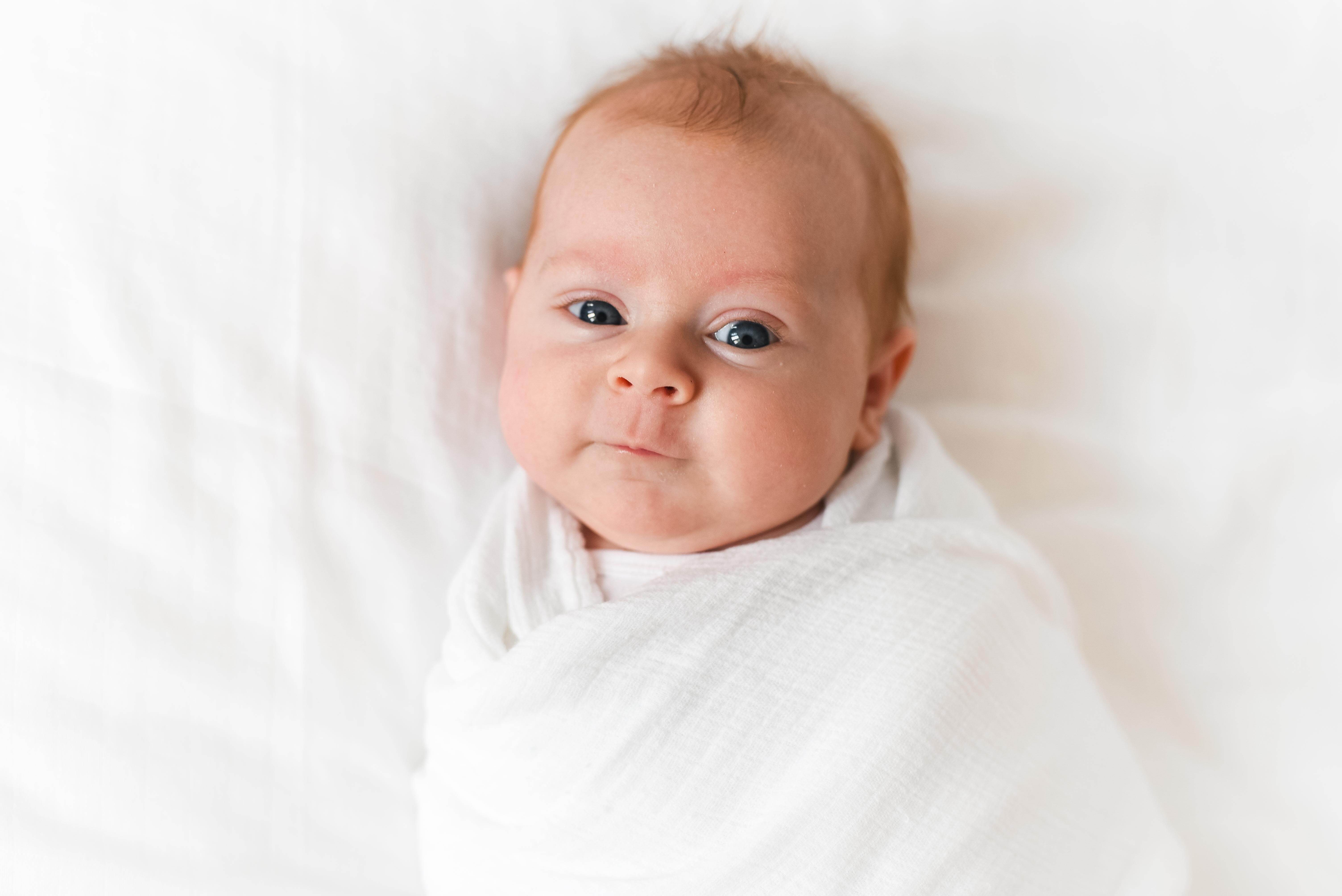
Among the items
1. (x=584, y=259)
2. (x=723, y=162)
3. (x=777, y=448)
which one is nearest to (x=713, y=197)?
(x=723, y=162)

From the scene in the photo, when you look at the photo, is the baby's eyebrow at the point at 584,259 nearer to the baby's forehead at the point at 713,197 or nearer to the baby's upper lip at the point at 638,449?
the baby's forehead at the point at 713,197

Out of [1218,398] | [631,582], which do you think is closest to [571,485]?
[631,582]

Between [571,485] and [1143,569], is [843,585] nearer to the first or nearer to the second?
[571,485]

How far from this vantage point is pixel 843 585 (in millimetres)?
1007

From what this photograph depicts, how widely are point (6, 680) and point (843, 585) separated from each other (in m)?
0.87

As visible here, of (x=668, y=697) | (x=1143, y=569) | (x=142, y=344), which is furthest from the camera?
(x=1143, y=569)

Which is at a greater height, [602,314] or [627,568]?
[602,314]

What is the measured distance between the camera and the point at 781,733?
3.12 ft

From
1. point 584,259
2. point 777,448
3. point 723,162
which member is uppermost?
point 723,162

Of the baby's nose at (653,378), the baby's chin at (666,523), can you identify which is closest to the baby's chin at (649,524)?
the baby's chin at (666,523)

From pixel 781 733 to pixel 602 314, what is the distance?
0.46 meters

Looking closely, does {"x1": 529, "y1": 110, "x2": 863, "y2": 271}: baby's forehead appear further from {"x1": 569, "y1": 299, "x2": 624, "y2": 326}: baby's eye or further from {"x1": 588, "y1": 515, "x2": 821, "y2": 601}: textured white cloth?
{"x1": 588, "y1": 515, "x2": 821, "y2": 601}: textured white cloth

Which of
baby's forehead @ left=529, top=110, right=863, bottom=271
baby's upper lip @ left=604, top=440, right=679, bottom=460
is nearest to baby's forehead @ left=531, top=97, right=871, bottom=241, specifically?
baby's forehead @ left=529, top=110, right=863, bottom=271

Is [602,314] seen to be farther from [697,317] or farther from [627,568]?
[627,568]
